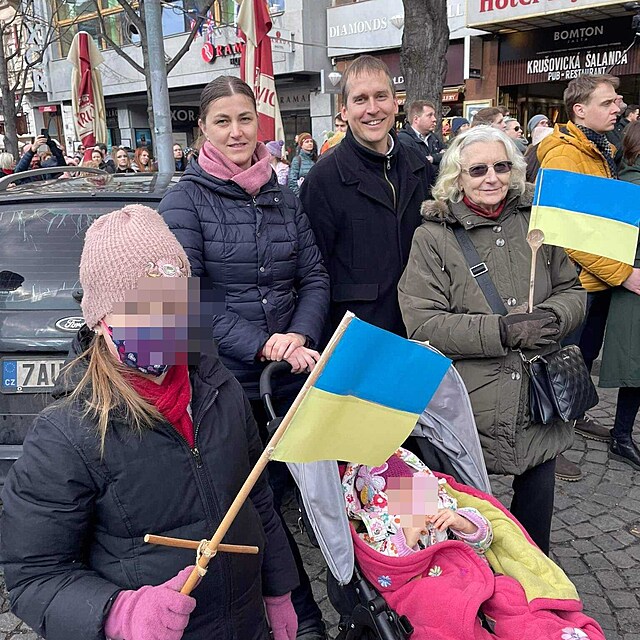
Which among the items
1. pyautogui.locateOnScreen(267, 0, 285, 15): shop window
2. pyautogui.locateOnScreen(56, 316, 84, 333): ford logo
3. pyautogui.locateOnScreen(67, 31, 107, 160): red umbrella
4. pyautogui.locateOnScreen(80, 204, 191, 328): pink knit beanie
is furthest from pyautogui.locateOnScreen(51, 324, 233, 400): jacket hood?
pyautogui.locateOnScreen(267, 0, 285, 15): shop window

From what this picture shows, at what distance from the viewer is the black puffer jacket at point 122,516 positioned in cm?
134

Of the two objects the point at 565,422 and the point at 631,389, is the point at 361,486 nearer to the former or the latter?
the point at 565,422

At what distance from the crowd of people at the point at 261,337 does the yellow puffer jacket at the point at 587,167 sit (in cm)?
1

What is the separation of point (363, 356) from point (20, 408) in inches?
82.8

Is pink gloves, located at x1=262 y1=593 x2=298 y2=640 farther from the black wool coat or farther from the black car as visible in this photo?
the black car

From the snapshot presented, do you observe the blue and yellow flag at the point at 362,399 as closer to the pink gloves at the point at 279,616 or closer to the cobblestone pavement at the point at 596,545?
the pink gloves at the point at 279,616

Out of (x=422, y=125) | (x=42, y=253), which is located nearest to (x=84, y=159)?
(x=422, y=125)

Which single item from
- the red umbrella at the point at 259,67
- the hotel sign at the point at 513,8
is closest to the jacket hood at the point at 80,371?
the red umbrella at the point at 259,67

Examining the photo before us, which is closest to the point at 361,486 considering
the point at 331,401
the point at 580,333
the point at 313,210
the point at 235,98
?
the point at 331,401

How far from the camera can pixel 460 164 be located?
2574 mm

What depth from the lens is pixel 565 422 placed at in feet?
8.52

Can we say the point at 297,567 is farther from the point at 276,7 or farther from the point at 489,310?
the point at 276,7

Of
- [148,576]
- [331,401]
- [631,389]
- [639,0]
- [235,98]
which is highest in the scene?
[639,0]

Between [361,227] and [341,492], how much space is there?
1369 mm
